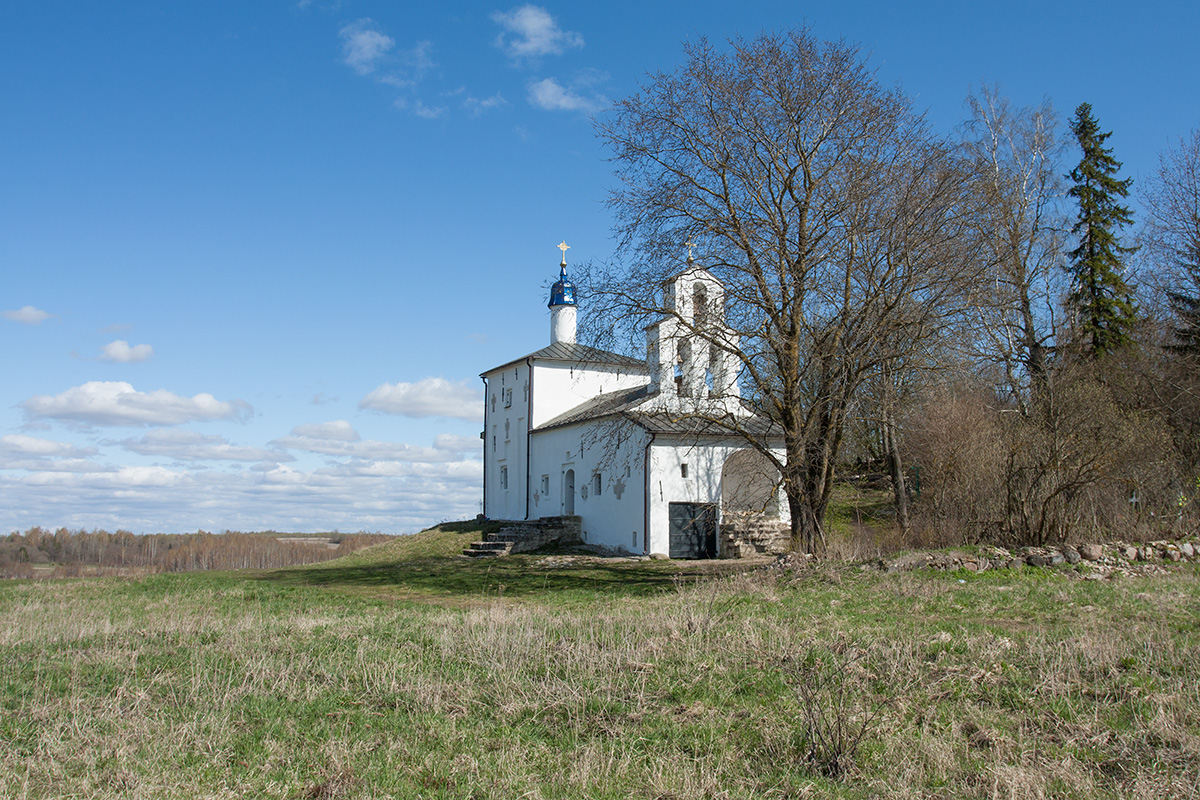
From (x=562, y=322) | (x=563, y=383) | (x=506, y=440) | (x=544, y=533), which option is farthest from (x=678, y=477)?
(x=562, y=322)

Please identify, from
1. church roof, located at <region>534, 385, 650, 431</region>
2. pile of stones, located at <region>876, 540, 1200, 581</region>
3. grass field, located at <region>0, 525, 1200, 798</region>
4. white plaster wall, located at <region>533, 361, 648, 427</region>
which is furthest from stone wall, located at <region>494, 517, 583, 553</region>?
grass field, located at <region>0, 525, 1200, 798</region>

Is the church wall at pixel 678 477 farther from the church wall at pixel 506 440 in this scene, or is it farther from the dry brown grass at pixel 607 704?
the dry brown grass at pixel 607 704

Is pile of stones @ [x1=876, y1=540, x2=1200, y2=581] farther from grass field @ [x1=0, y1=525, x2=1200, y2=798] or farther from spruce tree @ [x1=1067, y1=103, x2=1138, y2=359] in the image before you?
spruce tree @ [x1=1067, y1=103, x2=1138, y2=359]

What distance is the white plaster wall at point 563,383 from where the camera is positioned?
35.9 m

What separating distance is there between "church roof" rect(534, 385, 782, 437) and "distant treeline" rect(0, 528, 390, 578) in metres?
13.1

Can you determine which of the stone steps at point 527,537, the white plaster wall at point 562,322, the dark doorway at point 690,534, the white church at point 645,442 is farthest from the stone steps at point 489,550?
the white plaster wall at point 562,322

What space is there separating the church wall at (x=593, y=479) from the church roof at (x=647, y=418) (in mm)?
424

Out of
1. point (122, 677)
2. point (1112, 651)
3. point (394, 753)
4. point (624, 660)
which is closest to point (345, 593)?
point (122, 677)

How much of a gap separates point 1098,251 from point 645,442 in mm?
18176

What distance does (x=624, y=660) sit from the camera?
8156mm

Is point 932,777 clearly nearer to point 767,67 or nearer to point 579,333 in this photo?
point 579,333

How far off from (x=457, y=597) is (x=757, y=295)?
349 inches

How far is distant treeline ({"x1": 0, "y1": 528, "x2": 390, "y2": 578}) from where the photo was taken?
3928cm

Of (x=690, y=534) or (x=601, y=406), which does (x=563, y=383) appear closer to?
(x=601, y=406)
